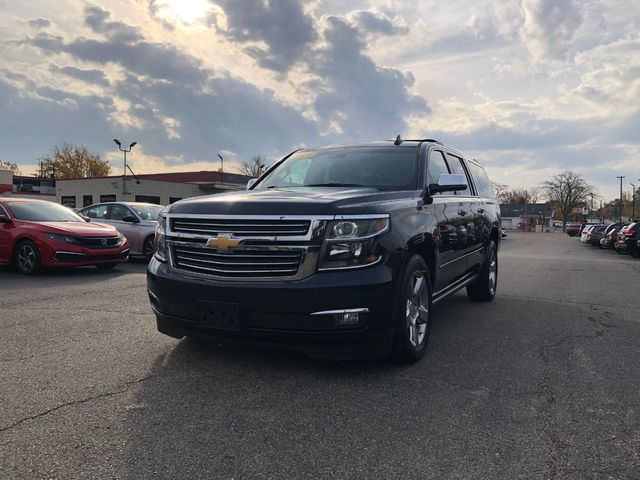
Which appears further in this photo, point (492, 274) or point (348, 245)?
point (492, 274)

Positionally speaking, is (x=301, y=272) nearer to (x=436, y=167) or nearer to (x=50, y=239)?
(x=436, y=167)

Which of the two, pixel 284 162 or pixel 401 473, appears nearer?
pixel 401 473

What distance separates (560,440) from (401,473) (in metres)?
1.01

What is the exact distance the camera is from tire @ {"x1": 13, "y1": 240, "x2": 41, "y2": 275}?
9383 mm

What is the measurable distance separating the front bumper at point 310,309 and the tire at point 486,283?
3821 millimetres

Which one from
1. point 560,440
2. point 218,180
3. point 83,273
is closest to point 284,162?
point 560,440

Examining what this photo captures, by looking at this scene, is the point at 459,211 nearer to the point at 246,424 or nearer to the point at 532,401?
the point at 532,401

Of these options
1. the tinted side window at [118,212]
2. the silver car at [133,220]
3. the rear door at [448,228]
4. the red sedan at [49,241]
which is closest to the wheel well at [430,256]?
the rear door at [448,228]

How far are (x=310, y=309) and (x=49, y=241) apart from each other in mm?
7585

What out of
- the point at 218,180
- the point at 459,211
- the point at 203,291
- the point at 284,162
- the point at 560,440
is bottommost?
the point at 560,440

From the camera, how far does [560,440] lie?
284 centimetres

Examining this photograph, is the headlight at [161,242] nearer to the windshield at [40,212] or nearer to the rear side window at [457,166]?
the rear side window at [457,166]

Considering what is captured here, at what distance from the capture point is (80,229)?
32.0 feet

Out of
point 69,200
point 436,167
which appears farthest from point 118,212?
point 69,200
